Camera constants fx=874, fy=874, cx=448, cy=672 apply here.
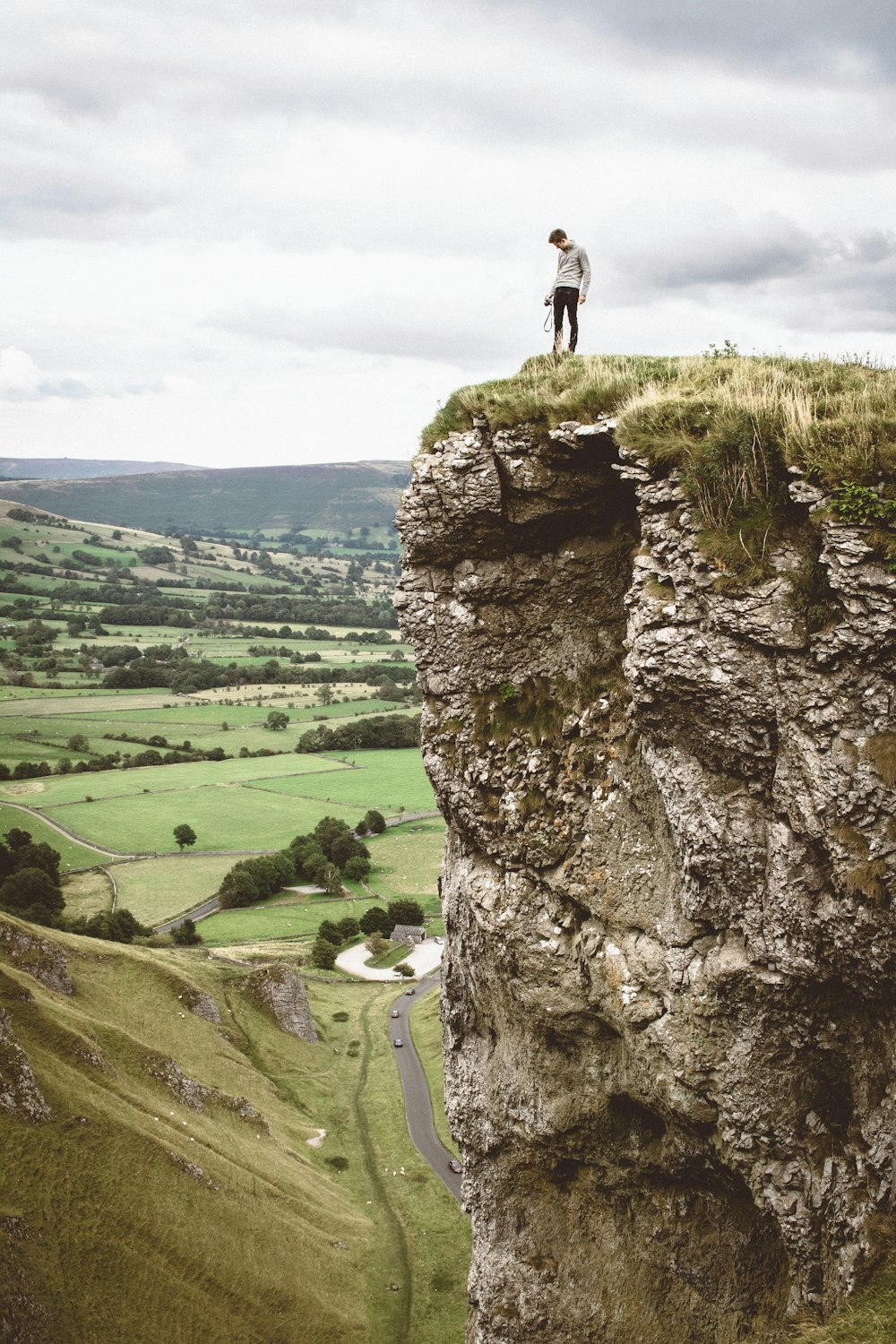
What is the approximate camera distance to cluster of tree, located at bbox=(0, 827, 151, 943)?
79.1 m

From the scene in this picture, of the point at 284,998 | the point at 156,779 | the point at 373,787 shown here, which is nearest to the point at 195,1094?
the point at 284,998

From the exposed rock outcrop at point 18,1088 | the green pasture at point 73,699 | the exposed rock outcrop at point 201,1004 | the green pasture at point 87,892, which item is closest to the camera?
the exposed rock outcrop at point 18,1088

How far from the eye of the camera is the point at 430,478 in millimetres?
19953

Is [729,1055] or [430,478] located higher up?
[430,478]

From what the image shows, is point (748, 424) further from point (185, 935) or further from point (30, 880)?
point (30, 880)

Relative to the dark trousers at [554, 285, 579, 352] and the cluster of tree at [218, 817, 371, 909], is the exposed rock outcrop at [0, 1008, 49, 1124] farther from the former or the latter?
the cluster of tree at [218, 817, 371, 909]

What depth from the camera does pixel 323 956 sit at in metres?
82.6

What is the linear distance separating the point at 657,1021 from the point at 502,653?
8.60 m

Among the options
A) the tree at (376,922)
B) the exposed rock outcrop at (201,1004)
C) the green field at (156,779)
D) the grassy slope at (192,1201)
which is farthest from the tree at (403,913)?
the green field at (156,779)

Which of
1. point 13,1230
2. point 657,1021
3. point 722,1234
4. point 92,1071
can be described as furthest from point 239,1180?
point 657,1021

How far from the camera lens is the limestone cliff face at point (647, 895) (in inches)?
572

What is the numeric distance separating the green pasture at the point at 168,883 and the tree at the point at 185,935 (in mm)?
4883

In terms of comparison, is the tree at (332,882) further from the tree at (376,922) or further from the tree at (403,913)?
the tree at (403,913)

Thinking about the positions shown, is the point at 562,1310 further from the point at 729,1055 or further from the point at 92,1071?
the point at 92,1071
